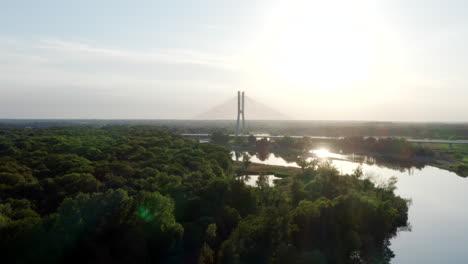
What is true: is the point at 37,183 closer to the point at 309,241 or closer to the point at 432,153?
the point at 309,241

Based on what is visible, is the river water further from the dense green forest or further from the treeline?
the treeline

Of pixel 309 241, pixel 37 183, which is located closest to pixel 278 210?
pixel 309 241

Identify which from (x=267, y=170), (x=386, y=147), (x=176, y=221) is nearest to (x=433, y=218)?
(x=176, y=221)

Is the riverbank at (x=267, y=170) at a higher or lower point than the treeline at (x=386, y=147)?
lower

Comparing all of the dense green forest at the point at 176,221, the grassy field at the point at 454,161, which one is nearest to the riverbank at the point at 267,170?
the dense green forest at the point at 176,221

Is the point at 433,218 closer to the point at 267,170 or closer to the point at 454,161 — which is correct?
the point at 267,170

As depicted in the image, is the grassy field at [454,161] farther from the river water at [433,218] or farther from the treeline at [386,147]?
the treeline at [386,147]
